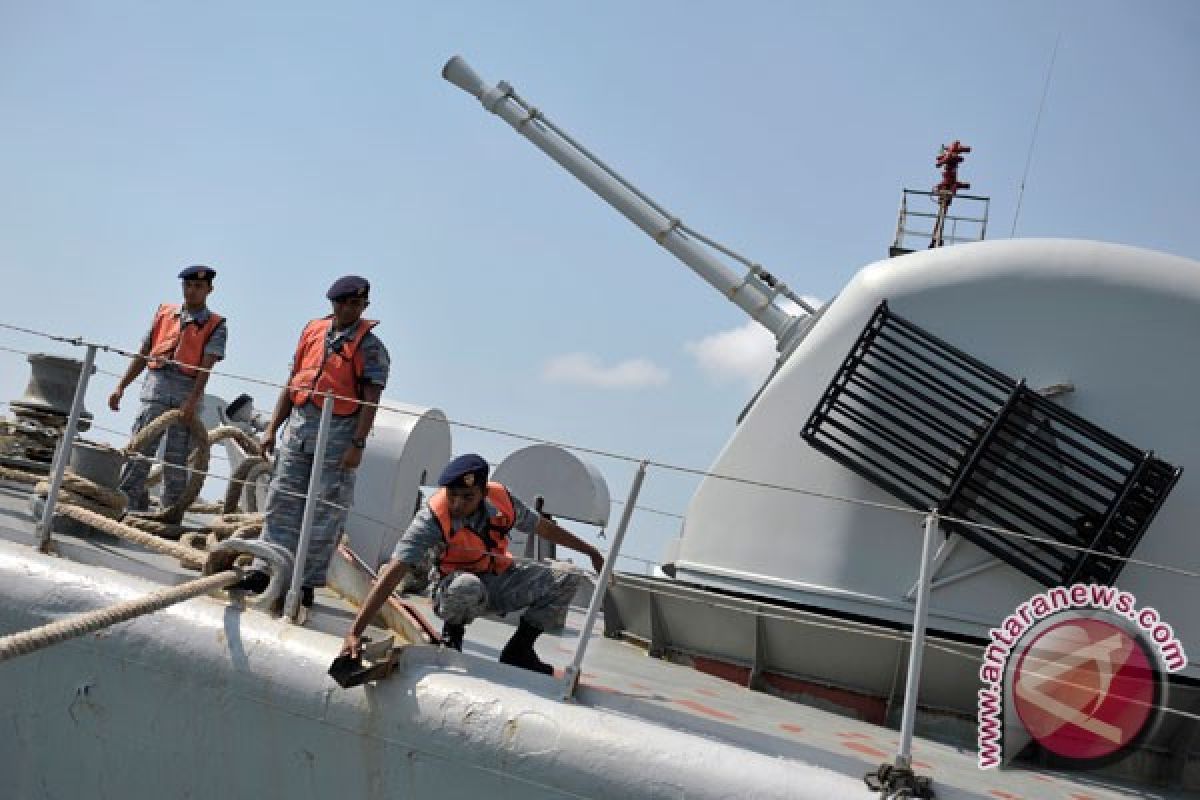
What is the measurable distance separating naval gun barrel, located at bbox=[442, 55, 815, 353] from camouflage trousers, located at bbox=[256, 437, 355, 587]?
3896 mm

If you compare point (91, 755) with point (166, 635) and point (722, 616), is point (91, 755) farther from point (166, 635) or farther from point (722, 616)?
point (722, 616)

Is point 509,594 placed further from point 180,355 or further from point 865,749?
point 180,355

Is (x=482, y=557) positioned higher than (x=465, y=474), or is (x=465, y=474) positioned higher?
(x=465, y=474)

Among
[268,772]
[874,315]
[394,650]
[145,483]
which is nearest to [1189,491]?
[874,315]

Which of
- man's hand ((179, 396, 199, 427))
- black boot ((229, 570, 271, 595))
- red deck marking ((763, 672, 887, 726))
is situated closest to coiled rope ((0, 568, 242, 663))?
black boot ((229, 570, 271, 595))

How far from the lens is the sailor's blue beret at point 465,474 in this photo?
4.26 m

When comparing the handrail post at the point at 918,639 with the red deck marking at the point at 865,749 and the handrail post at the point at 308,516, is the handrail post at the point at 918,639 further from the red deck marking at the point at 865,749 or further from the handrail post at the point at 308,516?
the handrail post at the point at 308,516

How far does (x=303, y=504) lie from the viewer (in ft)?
16.2

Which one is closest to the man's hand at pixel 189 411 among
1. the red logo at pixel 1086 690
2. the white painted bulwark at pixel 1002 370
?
the white painted bulwark at pixel 1002 370

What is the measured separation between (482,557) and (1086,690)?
2.66 metres

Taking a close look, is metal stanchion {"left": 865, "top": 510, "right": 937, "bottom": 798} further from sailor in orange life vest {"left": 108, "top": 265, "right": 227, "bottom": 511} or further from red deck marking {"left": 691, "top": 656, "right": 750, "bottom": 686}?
sailor in orange life vest {"left": 108, "top": 265, "right": 227, "bottom": 511}

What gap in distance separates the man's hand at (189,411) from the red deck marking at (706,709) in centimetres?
325

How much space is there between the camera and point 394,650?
4.17 meters

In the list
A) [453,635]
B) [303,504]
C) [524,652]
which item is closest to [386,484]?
[303,504]
